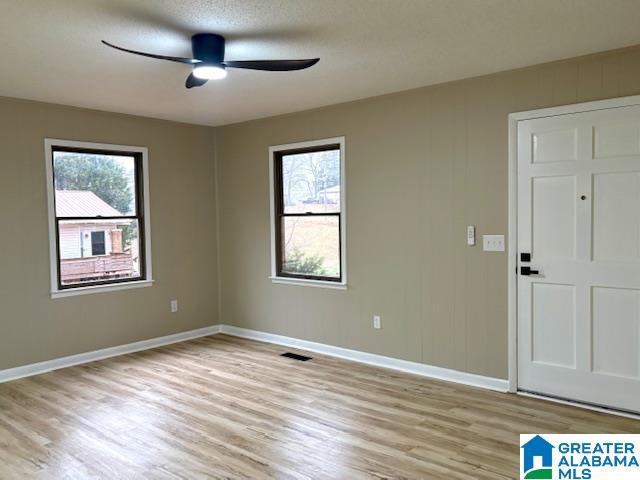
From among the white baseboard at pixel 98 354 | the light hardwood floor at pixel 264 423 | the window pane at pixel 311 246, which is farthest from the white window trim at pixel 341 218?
the white baseboard at pixel 98 354

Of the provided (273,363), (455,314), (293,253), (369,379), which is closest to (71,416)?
(273,363)

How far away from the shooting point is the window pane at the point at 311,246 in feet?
16.5

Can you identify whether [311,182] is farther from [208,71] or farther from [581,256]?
[581,256]

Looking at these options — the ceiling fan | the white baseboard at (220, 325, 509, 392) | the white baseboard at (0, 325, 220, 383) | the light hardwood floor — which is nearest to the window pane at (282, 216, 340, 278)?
the white baseboard at (220, 325, 509, 392)

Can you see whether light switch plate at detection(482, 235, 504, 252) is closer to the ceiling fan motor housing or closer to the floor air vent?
the floor air vent

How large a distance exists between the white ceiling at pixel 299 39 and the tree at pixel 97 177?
0.68 meters

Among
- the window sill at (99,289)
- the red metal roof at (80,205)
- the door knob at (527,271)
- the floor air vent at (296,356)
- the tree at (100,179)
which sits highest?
the tree at (100,179)

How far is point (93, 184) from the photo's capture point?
5.00m

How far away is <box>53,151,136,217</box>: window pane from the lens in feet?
15.6

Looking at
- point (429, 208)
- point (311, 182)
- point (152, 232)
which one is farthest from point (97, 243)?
point (429, 208)

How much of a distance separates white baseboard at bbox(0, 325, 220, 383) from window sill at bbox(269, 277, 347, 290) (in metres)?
1.16

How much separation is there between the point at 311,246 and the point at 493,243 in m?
1.95

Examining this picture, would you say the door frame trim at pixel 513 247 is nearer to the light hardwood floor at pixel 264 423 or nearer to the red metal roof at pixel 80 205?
the light hardwood floor at pixel 264 423

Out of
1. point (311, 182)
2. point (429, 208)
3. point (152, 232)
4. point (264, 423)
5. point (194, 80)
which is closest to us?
point (194, 80)
